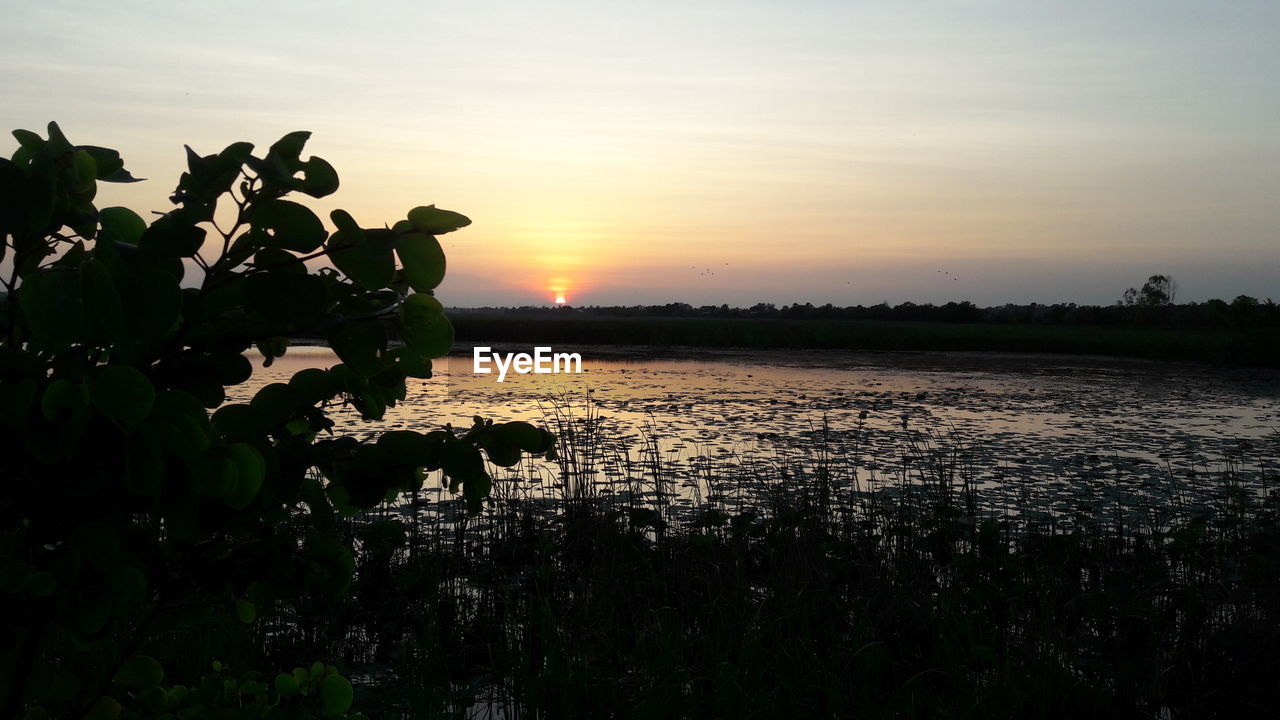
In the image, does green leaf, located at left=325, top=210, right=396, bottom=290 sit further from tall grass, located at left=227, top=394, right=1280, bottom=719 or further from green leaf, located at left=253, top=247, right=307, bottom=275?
tall grass, located at left=227, top=394, right=1280, bottom=719

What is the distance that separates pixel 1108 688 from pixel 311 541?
4038 millimetres

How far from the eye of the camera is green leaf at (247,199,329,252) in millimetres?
937

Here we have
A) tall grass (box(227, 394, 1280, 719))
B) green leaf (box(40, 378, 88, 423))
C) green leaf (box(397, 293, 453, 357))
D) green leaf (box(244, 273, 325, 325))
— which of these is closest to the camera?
green leaf (box(40, 378, 88, 423))

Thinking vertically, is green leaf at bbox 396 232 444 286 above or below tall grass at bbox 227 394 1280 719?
above

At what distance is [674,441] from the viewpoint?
10914mm

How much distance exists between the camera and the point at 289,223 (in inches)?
37.0

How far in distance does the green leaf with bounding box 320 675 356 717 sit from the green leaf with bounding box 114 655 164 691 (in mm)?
233

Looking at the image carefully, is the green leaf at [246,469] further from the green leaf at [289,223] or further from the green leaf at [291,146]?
the green leaf at [291,146]

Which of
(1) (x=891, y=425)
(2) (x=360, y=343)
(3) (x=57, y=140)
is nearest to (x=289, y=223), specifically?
(2) (x=360, y=343)

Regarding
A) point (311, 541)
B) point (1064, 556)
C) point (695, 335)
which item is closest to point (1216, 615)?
point (1064, 556)

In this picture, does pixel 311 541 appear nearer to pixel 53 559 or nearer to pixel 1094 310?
pixel 53 559

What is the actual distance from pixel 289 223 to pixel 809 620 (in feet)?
14.2

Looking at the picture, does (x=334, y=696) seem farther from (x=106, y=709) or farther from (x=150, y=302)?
(x=150, y=302)

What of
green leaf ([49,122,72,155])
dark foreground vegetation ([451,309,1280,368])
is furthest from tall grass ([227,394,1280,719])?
dark foreground vegetation ([451,309,1280,368])
